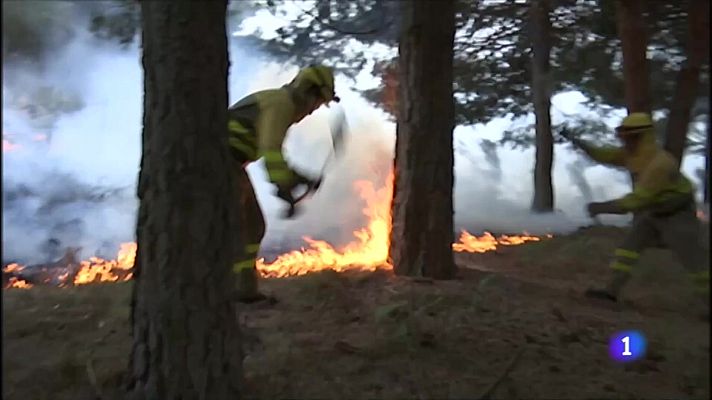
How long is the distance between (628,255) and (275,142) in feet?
8.46

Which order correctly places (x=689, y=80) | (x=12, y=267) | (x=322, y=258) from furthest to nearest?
(x=322, y=258), (x=12, y=267), (x=689, y=80)

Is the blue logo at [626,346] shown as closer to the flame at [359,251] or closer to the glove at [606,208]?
the glove at [606,208]

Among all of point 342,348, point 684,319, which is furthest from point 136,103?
point 684,319

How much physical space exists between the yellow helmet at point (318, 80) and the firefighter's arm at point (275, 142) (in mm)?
343

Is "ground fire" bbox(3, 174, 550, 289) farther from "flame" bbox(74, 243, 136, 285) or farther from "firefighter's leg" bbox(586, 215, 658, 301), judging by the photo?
"firefighter's leg" bbox(586, 215, 658, 301)

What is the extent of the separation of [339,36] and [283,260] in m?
2.38

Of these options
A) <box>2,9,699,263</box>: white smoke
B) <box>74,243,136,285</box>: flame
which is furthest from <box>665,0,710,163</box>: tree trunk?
<box>74,243,136,285</box>: flame

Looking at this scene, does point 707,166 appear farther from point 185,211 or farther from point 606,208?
point 606,208

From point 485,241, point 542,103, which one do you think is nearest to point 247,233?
point 485,241

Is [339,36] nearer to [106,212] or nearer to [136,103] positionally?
[136,103]

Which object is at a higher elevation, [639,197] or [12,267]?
[639,197]

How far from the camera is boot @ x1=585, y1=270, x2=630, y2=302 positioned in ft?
16.4

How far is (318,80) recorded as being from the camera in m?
4.63

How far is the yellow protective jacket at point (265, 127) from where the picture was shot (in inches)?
156
